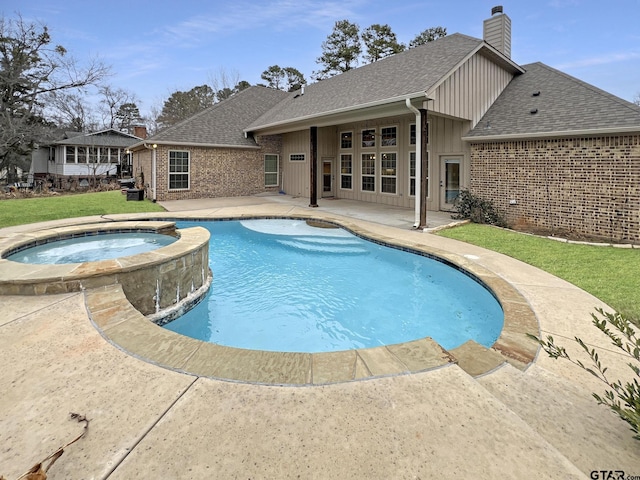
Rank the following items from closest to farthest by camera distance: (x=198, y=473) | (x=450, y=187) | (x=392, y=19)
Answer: (x=198, y=473) → (x=450, y=187) → (x=392, y=19)

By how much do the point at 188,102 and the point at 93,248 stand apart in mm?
33446

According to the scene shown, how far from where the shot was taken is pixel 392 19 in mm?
24281

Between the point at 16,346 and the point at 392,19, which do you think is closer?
the point at 16,346

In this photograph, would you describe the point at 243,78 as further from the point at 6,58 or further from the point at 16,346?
the point at 16,346

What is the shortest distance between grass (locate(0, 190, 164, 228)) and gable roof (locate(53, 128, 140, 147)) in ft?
41.2

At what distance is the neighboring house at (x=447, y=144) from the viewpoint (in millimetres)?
8242

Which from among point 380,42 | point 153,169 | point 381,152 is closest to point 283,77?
point 380,42

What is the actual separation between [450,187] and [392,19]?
737 inches

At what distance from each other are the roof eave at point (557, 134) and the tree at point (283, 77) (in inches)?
976

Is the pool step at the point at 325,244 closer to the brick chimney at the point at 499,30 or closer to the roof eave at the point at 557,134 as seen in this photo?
the roof eave at the point at 557,134

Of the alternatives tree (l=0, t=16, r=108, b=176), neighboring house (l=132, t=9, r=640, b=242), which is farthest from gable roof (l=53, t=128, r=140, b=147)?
neighboring house (l=132, t=9, r=640, b=242)

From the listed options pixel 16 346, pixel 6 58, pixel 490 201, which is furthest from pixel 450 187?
pixel 6 58

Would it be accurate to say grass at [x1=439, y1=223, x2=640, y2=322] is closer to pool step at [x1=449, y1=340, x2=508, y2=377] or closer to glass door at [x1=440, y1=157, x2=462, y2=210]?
pool step at [x1=449, y1=340, x2=508, y2=377]

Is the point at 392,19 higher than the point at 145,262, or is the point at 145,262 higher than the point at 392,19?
the point at 392,19
